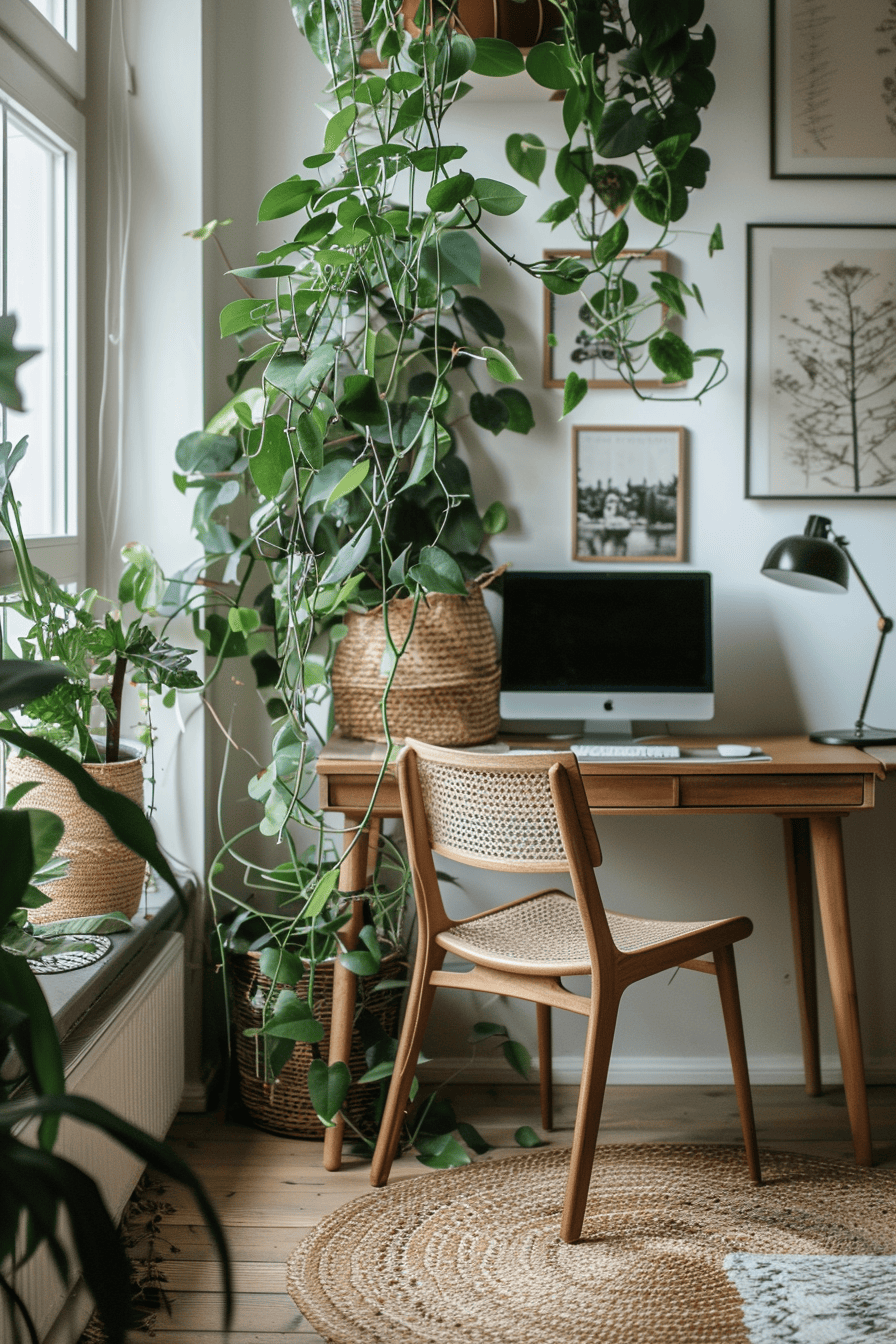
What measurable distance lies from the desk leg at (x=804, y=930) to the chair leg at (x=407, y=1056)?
2.85ft

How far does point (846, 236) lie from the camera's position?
8.57 feet

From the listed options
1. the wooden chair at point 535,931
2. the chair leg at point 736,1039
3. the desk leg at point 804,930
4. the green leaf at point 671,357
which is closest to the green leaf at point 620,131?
the green leaf at point 671,357

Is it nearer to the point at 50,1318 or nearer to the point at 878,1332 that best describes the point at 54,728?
the point at 50,1318

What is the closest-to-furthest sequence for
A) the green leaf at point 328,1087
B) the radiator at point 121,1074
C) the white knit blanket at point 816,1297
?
the radiator at point 121,1074 < the white knit blanket at point 816,1297 < the green leaf at point 328,1087

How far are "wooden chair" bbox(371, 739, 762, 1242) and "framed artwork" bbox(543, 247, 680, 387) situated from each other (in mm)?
1040

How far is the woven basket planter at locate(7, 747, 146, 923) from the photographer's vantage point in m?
1.96

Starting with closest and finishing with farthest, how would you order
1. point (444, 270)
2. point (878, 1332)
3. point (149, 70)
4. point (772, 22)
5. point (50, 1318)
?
point (50, 1318) → point (878, 1332) → point (444, 270) → point (149, 70) → point (772, 22)

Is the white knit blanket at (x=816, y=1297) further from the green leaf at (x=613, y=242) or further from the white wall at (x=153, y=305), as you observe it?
the green leaf at (x=613, y=242)

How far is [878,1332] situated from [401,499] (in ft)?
5.41

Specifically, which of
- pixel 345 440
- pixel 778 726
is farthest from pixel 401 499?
pixel 778 726

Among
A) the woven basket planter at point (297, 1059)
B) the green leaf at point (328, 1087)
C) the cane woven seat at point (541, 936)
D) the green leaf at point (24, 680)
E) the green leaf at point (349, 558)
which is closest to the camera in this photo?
the green leaf at point (24, 680)

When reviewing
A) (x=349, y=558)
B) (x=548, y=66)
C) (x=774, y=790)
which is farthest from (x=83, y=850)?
(x=548, y=66)

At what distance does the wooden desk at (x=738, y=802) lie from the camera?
7.25 ft

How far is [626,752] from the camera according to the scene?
2.29m
